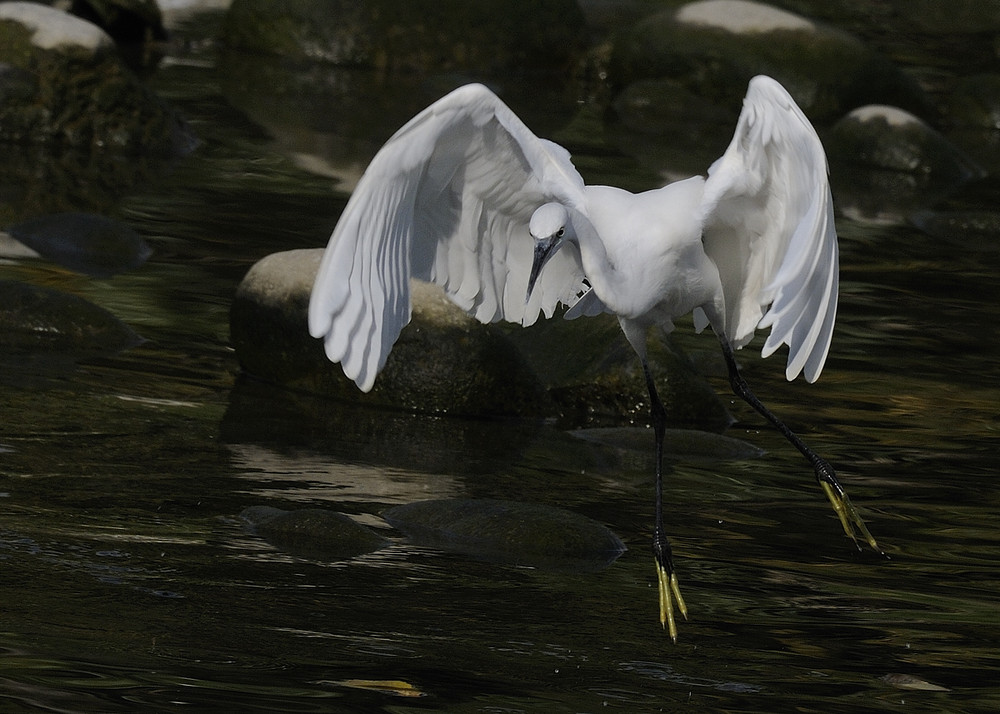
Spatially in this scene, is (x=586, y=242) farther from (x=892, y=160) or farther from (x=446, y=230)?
(x=892, y=160)

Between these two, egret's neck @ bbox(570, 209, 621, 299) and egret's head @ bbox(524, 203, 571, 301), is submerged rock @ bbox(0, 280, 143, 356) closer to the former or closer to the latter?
egret's neck @ bbox(570, 209, 621, 299)

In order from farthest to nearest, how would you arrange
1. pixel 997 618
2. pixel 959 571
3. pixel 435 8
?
pixel 435 8, pixel 959 571, pixel 997 618

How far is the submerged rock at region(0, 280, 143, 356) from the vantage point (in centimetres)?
862

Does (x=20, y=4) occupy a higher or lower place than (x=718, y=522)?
higher

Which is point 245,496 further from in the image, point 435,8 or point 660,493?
point 435,8

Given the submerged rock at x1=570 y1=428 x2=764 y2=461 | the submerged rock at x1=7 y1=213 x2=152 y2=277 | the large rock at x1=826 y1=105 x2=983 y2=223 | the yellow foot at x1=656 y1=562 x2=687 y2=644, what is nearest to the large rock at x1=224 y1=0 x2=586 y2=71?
the large rock at x1=826 y1=105 x2=983 y2=223

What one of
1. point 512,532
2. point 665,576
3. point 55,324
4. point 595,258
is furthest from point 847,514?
point 55,324

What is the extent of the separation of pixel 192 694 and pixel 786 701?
177cm

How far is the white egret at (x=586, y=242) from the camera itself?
5.46m

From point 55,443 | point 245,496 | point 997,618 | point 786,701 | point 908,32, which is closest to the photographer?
point 786,701

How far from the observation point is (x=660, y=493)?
21.0 ft

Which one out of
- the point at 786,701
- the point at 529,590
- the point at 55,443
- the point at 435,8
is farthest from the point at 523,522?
the point at 435,8

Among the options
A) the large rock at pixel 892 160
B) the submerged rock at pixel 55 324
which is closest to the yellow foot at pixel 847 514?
the submerged rock at pixel 55 324

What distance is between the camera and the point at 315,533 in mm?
6297
